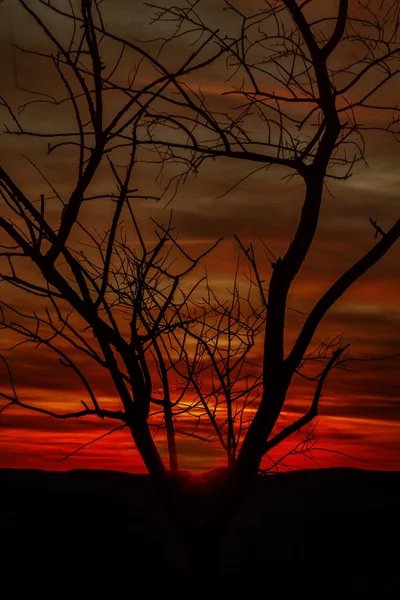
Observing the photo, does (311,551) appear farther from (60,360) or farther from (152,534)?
(60,360)

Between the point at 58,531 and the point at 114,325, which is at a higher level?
the point at 114,325

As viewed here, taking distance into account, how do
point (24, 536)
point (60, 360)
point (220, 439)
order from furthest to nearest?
point (24, 536) < point (220, 439) < point (60, 360)

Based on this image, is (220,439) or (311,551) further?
(311,551)

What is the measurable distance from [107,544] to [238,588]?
1.47 meters

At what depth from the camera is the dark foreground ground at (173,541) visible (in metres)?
6.42

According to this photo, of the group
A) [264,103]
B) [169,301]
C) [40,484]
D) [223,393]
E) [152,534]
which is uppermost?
[264,103]

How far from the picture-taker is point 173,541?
23.0ft

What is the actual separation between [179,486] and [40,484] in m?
3.59

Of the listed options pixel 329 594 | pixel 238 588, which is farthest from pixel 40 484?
pixel 329 594

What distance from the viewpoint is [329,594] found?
20.9 feet

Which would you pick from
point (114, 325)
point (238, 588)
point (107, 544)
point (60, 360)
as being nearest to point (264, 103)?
point (114, 325)

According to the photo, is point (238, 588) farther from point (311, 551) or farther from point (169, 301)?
point (169, 301)

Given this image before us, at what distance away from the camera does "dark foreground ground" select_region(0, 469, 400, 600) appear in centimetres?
642

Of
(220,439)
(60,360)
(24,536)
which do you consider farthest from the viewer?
(24,536)
